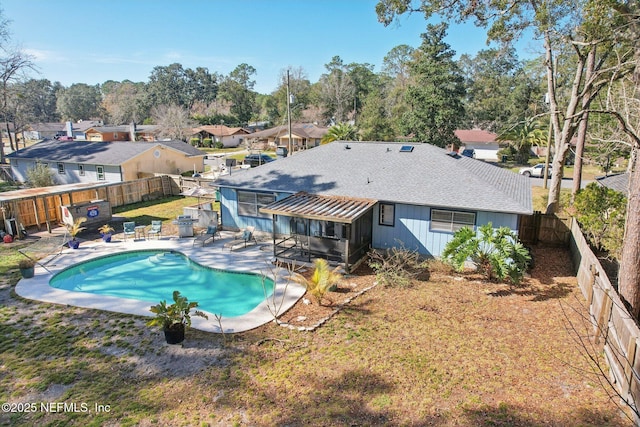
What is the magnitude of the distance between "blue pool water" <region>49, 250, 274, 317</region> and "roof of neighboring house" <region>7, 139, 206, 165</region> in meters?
15.7

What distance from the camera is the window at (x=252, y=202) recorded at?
17.5 meters

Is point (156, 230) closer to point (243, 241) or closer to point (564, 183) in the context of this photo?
point (243, 241)

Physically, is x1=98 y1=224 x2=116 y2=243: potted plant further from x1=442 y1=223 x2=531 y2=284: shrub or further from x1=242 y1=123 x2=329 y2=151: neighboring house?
x1=242 y1=123 x2=329 y2=151: neighboring house

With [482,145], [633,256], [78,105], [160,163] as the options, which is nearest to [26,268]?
[633,256]

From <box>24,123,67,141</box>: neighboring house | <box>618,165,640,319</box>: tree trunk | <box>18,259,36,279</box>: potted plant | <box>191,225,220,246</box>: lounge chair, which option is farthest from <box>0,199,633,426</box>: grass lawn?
Result: <box>24,123,67,141</box>: neighboring house

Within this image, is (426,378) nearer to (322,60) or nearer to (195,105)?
(322,60)

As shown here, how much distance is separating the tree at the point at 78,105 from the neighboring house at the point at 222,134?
48729 millimetres

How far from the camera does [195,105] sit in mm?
89312

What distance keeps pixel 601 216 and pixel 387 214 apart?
7815mm

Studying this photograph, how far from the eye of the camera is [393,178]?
16.0 meters

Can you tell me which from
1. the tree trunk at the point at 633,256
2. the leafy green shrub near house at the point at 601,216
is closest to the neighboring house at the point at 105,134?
the leafy green shrub near house at the point at 601,216

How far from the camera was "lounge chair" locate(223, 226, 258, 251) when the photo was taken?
1693 centimetres

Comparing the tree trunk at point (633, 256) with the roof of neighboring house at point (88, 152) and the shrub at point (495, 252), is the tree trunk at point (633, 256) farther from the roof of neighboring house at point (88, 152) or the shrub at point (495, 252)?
the roof of neighboring house at point (88, 152)

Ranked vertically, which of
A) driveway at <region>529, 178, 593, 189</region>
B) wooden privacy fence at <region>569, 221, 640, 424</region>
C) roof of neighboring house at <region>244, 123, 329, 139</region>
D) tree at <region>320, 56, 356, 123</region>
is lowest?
driveway at <region>529, 178, 593, 189</region>
